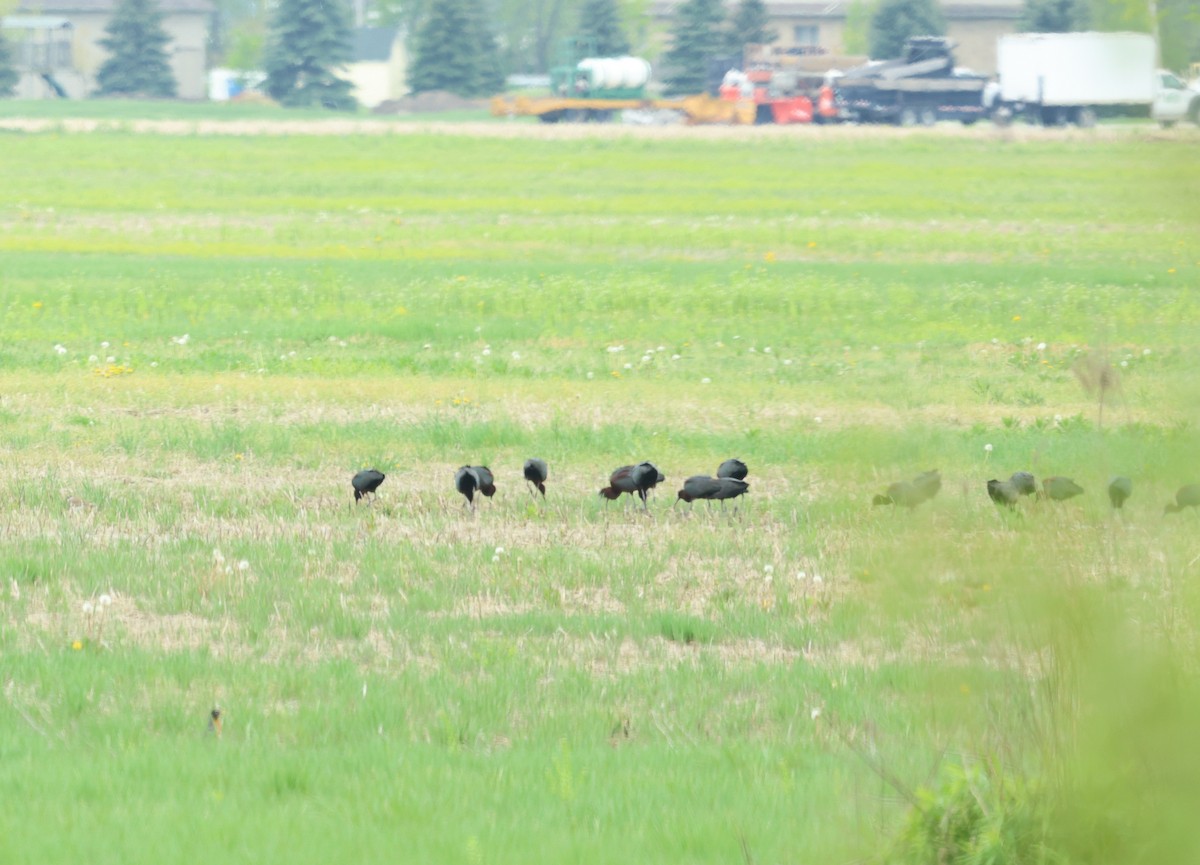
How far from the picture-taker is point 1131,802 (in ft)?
12.2

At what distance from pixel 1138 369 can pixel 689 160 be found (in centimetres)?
3329

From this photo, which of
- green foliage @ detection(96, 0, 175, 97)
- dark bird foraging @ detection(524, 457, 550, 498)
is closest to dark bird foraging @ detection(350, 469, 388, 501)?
dark bird foraging @ detection(524, 457, 550, 498)

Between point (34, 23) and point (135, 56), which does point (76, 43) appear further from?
point (135, 56)

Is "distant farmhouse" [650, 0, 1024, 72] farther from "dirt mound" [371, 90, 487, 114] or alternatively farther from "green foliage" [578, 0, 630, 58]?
"dirt mound" [371, 90, 487, 114]

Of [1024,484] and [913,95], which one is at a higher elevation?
[1024,484]

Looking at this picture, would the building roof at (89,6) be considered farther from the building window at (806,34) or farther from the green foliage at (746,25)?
the building window at (806,34)

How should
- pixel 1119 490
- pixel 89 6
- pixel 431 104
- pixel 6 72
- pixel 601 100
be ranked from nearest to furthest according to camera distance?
pixel 1119 490 < pixel 601 100 < pixel 431 104 < pixel 6 72 < pixel 89 6

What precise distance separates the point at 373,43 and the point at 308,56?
29.3 metres

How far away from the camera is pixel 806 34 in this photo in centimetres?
12356

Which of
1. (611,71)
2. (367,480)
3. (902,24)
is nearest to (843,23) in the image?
(902,24)

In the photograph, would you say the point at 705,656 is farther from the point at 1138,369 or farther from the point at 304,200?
the point at 304,200

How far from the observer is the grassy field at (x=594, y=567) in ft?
13.0

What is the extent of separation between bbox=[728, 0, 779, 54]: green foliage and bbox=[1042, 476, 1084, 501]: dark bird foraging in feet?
301

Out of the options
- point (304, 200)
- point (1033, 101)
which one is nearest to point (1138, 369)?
point (304, 200)
